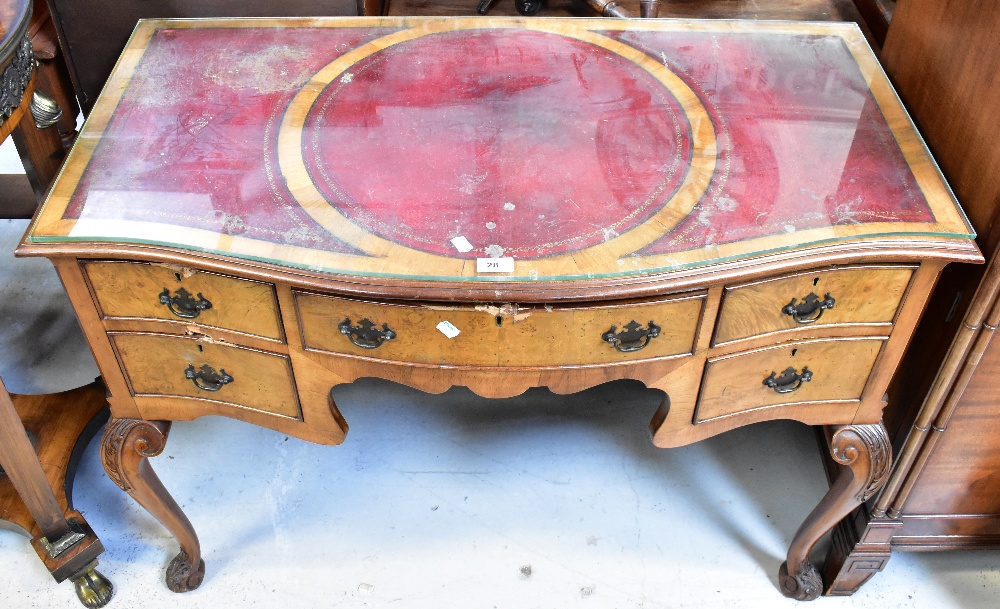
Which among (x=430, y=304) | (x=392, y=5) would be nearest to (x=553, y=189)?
(x=430, y=304)

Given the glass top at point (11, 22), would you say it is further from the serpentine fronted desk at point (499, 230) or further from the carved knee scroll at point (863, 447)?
the carved knee scroll at point (863, 447)

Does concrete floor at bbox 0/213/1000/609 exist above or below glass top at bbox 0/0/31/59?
below

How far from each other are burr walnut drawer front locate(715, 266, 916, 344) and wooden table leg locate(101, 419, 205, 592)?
926 mm

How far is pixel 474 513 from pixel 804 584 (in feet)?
2.16

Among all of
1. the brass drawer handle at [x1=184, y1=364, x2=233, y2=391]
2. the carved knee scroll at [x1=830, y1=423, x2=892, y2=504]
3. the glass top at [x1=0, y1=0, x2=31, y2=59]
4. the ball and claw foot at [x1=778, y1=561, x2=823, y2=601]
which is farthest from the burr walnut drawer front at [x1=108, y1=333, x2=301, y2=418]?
the ball and claw foot at [x1=778, y1=561, x2=823, y2=601]

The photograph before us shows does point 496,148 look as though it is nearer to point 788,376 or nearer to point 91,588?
point 788,376

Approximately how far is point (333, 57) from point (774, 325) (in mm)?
876

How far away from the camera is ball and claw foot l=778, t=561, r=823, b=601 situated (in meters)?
1.77

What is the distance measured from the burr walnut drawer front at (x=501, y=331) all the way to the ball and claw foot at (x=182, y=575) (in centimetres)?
68

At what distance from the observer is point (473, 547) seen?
6.11ft

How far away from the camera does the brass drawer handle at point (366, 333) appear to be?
131 centimetres

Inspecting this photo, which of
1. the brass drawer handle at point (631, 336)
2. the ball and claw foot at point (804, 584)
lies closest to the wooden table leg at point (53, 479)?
the brass drawer handle at point (631, 336)

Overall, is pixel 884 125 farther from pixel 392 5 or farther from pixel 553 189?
pixel 392 5

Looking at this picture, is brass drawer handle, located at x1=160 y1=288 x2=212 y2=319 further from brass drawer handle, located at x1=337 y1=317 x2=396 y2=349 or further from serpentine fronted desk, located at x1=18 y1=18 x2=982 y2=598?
brass drawer handle, located at x1=337 y1=317 x2=396 y2=349
